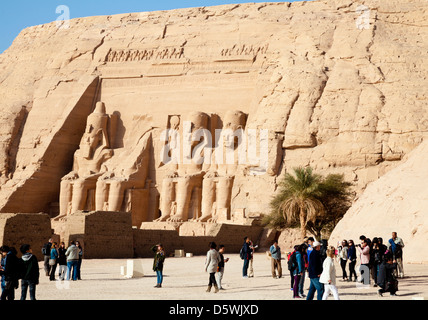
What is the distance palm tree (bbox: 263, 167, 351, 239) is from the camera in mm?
27531

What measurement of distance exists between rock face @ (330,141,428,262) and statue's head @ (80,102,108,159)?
1887cm

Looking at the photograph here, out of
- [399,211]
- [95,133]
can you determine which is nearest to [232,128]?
[95,133]

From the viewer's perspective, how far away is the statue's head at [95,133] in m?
37.3

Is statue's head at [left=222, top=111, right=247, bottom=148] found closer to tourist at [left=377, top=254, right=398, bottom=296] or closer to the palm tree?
the palm tree

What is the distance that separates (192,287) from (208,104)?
76.7 feet

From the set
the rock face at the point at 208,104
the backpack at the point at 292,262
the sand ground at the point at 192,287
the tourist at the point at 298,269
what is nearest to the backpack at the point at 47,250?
the sand ground at the point at 192,287

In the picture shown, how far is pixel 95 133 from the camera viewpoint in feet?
123

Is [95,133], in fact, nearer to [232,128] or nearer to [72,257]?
[232,128]

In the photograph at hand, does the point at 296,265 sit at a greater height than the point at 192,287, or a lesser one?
greater

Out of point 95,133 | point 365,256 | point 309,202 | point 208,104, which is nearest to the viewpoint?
point 365,256

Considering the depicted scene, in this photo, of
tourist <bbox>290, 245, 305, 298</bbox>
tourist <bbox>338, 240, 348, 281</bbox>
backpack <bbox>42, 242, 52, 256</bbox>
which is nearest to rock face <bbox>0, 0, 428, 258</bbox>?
backpack <bbox>42, 242, 52, 256</bbox>

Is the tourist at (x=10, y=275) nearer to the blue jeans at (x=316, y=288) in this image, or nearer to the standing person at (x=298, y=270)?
the blue jeans at (x=316, y=288)
